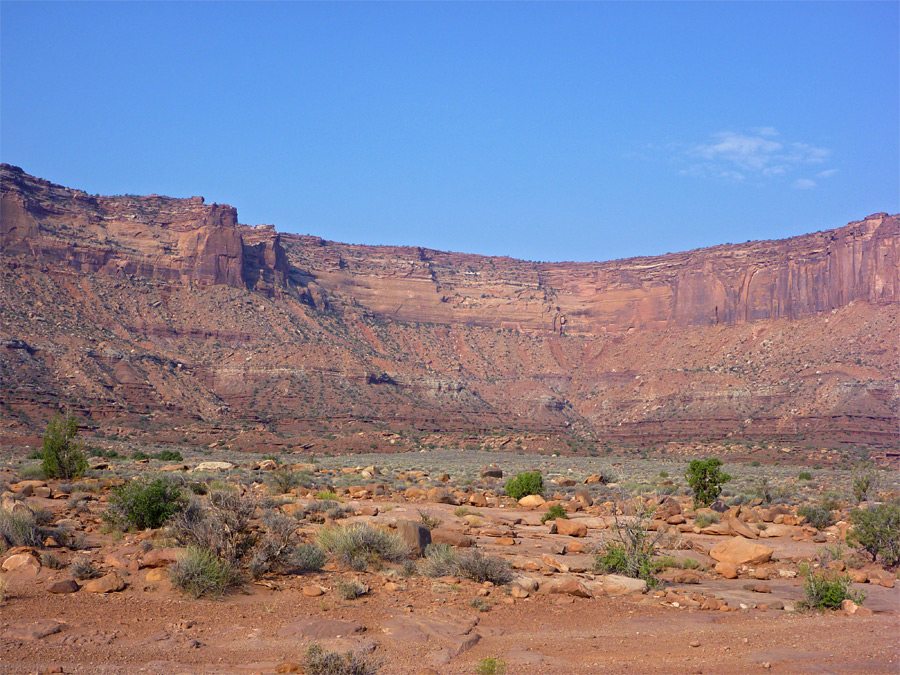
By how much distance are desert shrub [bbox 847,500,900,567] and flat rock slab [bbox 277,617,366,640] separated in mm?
11314

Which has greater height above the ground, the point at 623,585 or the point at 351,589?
the point at 351,589

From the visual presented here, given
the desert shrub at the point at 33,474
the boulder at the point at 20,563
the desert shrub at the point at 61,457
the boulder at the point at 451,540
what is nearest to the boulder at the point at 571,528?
the boulder at the point at 451,540

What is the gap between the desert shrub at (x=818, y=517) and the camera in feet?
65.3

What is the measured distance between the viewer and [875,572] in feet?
45.6

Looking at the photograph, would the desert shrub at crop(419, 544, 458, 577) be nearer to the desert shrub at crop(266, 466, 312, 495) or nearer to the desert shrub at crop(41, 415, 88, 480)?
the desert shrub at crop(266, 466, 312, 495)

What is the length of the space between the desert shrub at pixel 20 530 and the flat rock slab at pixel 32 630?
3.49m

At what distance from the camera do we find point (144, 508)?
1372 cm

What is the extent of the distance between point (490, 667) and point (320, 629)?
2.29 metres

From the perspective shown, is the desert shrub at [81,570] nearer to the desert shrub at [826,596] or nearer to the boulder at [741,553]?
the desert shrub at [826,596]

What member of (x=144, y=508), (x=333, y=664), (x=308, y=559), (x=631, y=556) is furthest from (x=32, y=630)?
(x=631, y=556)

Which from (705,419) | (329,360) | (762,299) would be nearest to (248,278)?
(329,360)

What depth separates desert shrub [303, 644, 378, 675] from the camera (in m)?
7.01

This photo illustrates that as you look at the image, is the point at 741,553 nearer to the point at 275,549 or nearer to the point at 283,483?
the point at 275,549

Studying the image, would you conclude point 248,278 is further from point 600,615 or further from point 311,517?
point 600,615
